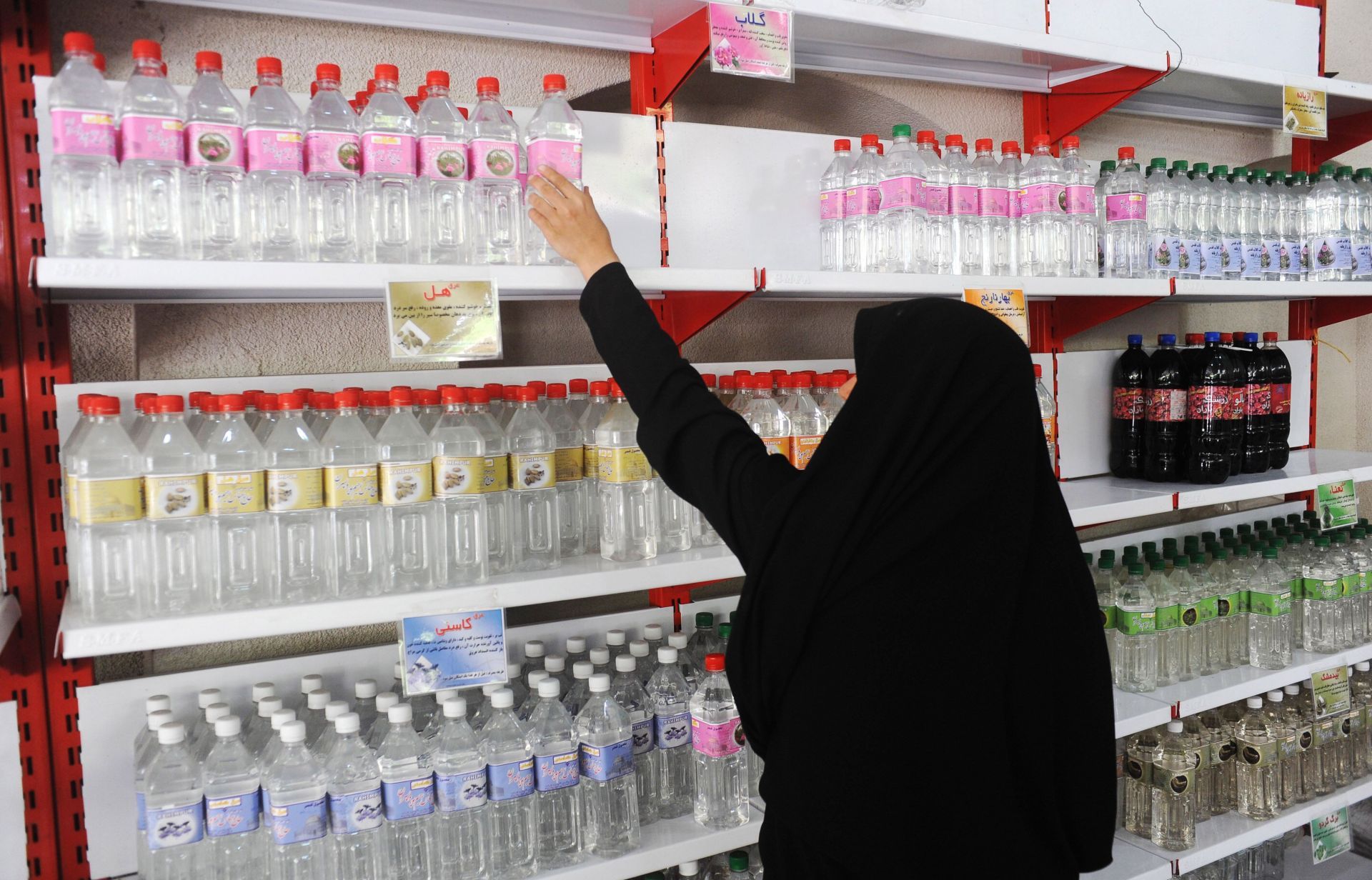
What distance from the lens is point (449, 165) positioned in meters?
1.66

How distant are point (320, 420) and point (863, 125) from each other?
1.94 m

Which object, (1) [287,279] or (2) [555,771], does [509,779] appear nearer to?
(2) [555,771]

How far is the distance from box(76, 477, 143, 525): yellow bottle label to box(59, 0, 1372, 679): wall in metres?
0.59

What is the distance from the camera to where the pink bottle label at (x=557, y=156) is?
1724 mm

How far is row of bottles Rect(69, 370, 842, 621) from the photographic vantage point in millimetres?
1532

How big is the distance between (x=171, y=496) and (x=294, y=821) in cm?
60

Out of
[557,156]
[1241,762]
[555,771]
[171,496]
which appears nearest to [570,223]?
[557,156]

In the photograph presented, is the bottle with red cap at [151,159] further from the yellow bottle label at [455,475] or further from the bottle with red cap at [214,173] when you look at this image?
the yellow bottle label at [455,475]

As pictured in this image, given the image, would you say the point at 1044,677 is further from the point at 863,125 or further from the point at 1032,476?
the point at 863,125

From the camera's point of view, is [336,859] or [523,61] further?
[523,61]

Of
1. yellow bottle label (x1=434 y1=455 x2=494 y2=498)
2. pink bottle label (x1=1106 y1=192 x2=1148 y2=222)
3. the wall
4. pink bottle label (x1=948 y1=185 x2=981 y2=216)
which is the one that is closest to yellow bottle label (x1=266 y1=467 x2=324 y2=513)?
yellow bottle label (x1=434 y1=455 x2=494 y2=498)

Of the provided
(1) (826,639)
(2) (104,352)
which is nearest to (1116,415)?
(1) (826,639)

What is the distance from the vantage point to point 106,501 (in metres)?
1.45

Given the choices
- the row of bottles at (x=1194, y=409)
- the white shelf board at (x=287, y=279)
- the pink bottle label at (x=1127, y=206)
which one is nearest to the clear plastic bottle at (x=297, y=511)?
the white shelf board at (x=287, y=279)
